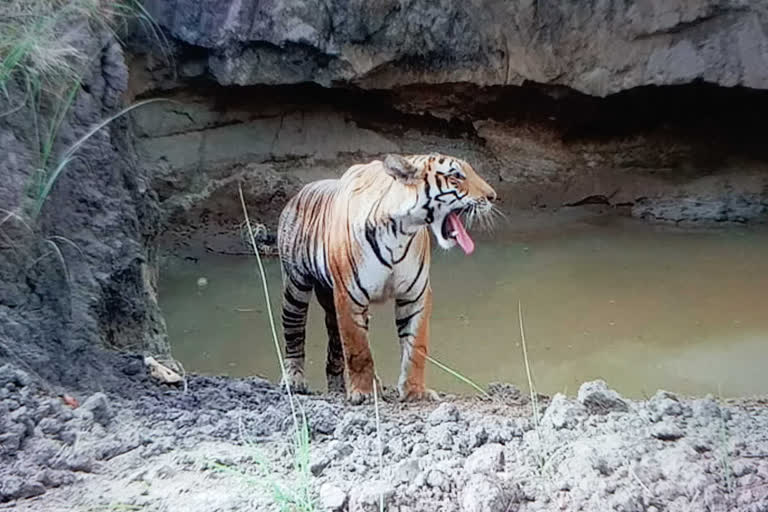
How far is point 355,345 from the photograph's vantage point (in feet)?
11.1

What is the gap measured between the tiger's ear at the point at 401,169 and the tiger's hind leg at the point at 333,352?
0.82 meters

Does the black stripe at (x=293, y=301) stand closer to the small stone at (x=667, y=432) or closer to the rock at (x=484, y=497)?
the small stone at (x=667, y=432)

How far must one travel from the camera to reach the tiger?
316cm

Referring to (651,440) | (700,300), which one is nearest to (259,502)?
(651,440)

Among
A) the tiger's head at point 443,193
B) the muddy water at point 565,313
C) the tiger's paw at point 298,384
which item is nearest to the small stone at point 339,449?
the tiger's head at point 443,193

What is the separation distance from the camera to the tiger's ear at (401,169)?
3.11 meters

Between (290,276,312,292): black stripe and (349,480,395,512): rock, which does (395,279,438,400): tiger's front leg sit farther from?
(349,480,395,512): rock

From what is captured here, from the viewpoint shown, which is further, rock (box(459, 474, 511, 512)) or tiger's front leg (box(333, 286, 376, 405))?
tiger's front leg (box(333, 286, 376, 405))

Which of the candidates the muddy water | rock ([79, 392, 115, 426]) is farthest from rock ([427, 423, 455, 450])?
the muddy water

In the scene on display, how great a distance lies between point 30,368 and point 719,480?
1775 mm

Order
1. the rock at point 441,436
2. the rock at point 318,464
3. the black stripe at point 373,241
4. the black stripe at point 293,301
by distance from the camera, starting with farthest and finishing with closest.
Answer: the black stripe at point 293,301, the black stripe at point 373,241, the rock at point 441,436, the rock at point 318,464

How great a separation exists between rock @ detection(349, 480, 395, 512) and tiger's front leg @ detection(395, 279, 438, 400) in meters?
1.64

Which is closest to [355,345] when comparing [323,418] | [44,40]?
[323,418]

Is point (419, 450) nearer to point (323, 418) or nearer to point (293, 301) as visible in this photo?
point (323, 418)
